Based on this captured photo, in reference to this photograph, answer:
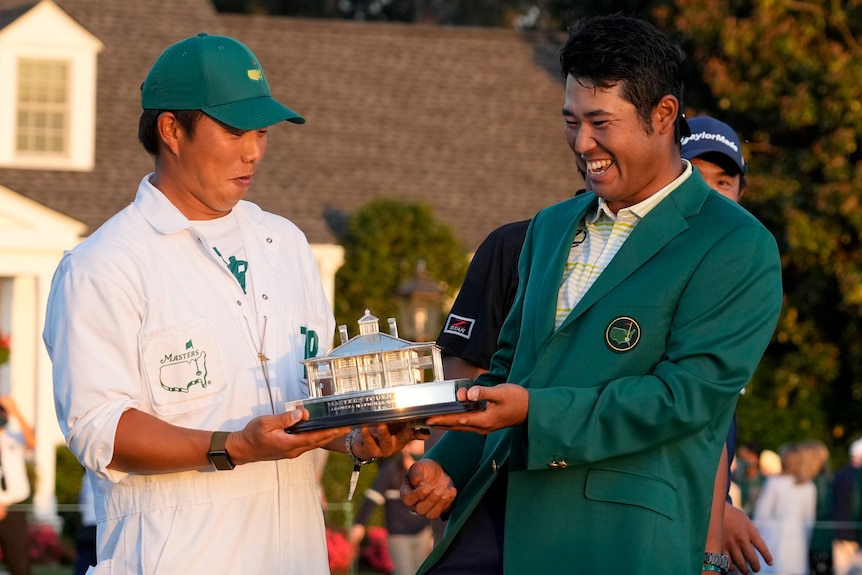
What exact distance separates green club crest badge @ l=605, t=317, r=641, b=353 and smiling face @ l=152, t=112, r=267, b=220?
111 centimetres

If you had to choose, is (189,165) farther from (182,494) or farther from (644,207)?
(644,207)

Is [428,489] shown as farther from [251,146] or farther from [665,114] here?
[665,114]

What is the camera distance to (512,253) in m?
5.14

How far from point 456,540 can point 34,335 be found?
16.6 m

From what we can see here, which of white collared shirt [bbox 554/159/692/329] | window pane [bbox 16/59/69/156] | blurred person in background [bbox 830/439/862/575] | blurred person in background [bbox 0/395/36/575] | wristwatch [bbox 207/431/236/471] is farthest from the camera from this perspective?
window pane [bbox 16/59/69/156]

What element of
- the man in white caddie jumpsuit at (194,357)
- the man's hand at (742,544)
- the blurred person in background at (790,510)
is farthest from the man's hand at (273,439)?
the blurred person in background at (790,510)

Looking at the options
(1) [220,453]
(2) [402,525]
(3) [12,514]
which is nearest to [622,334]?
(1) [220,453]

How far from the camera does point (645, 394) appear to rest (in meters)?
3.76

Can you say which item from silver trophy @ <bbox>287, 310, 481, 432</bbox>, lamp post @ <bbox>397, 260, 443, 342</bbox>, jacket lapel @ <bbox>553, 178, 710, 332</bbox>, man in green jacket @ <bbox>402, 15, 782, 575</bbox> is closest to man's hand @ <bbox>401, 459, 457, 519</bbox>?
man in green jacket @ <bbox>402, 15, 782, 575</bbox>

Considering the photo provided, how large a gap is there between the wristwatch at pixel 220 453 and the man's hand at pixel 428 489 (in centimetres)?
66

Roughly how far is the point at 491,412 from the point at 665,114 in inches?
38.1

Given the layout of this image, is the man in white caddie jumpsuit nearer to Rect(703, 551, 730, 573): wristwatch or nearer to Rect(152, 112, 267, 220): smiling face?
Rect(152, 112, 267, 220): smiling face

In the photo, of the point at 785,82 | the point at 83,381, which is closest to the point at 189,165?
the point at 83,381

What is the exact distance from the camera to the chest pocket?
13.1ft
